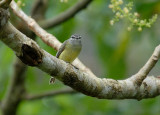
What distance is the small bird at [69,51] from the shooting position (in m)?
4.09

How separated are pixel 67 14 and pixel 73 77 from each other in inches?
80.2

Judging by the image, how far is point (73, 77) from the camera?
252 cm

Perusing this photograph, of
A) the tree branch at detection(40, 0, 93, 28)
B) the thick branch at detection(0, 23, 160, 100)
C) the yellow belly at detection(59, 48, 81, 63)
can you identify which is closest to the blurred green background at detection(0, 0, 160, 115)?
the tree branch at detection(40, 0, 93, 28)

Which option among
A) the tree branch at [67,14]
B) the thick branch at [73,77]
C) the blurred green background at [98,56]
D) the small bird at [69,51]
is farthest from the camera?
the blurred green background at [98,56]

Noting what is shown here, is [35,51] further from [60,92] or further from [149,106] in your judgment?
[149,106]

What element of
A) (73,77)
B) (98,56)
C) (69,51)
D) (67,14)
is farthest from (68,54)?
(73,77)

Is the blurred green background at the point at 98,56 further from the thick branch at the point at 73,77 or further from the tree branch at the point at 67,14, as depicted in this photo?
the thick branch at the point at 73,77

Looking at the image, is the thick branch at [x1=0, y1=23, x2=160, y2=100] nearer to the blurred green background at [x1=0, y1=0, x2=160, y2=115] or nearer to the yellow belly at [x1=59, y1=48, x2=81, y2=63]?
the yellow belly at [x1=59, y1=48, x2=81, y2=63]

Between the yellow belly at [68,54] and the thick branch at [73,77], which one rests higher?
the thick branch at [73,77]

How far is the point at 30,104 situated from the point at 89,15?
1.43m

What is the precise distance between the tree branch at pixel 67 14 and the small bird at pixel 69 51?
0.23 m

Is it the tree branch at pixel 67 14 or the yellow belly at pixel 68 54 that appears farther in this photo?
the tree branch at pixel 67 14

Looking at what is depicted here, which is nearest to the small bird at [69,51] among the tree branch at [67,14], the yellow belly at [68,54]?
the yellow belly at [68,54]

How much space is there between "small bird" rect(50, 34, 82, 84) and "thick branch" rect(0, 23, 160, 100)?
1.16 meters
